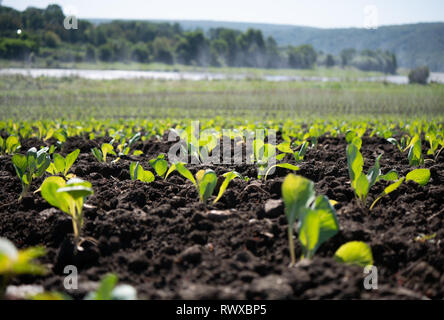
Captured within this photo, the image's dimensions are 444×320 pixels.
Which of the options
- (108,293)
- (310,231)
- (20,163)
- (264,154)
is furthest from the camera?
(264,154)

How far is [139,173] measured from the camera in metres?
2.33

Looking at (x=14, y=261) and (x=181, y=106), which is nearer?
(x=14, y=261)

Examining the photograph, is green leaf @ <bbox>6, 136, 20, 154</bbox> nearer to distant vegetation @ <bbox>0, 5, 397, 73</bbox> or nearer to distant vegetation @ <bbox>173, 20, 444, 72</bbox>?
distant vegetation @ <bbox>173, 20, 444, 72</bbox>

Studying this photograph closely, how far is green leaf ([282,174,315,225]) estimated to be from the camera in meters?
1.31

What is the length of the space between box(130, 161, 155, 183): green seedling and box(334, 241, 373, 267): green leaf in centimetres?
141

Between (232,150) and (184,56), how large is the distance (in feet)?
272

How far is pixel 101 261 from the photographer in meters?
1.45

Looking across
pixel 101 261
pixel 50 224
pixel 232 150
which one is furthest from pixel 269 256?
pixel 232 150

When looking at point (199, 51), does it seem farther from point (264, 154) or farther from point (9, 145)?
point (264, 154)

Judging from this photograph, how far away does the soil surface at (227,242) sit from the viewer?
1.20 metres

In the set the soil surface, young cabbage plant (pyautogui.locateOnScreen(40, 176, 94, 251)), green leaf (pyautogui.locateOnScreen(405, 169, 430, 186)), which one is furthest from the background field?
young cabbage plant (pyautogui.locateOnScreen(40, 176, 94, 251))

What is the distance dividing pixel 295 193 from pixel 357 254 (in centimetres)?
32

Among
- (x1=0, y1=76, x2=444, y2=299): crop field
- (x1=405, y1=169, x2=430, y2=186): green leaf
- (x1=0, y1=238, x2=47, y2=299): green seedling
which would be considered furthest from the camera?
(x1=405, y1=169, x2=430, y2=186): green leaf

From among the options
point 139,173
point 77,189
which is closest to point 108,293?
point 77,189
